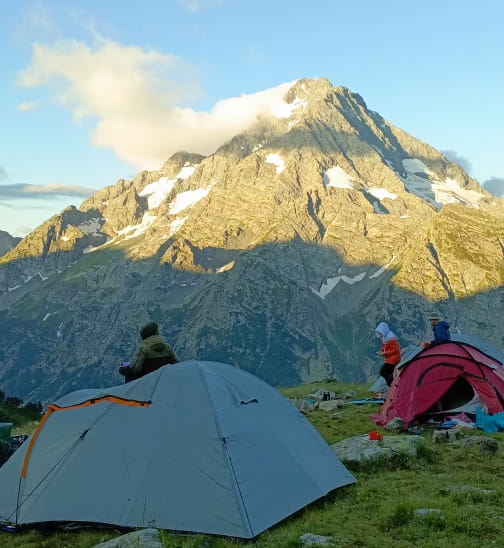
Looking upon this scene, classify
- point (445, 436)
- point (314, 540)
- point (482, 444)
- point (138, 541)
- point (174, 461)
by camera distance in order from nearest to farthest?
1. point (138, 541)
2. point (314, 540)
3. point (174, 461)
4. point (482, 444)
5. point (445, 436)

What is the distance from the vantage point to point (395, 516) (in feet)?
30.0

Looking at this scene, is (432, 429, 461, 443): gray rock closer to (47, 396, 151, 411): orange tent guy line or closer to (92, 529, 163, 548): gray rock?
(47, 396, 151, 411): orange tent guy line

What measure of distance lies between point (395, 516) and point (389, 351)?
1355cm

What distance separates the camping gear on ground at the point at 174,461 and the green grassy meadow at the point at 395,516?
29 cm

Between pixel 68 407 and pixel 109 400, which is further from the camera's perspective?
pixel 68 407

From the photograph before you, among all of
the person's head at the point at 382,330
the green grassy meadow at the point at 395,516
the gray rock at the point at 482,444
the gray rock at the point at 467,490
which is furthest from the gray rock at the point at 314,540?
the person's head at the point at 382,330

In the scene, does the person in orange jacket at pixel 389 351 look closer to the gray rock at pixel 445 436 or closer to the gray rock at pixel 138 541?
the gray rock at pixel 445 436

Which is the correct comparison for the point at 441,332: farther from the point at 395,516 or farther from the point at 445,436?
the point at 395,516

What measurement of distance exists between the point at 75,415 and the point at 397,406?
11.4 meters

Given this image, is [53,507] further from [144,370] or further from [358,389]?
[358,389]

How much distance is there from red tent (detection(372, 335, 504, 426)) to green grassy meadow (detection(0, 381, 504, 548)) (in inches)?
219

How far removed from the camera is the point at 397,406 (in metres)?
19.1

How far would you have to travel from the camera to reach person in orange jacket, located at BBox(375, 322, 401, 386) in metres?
22.2

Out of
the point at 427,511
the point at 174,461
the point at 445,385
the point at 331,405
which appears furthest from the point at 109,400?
the point at 331,405
